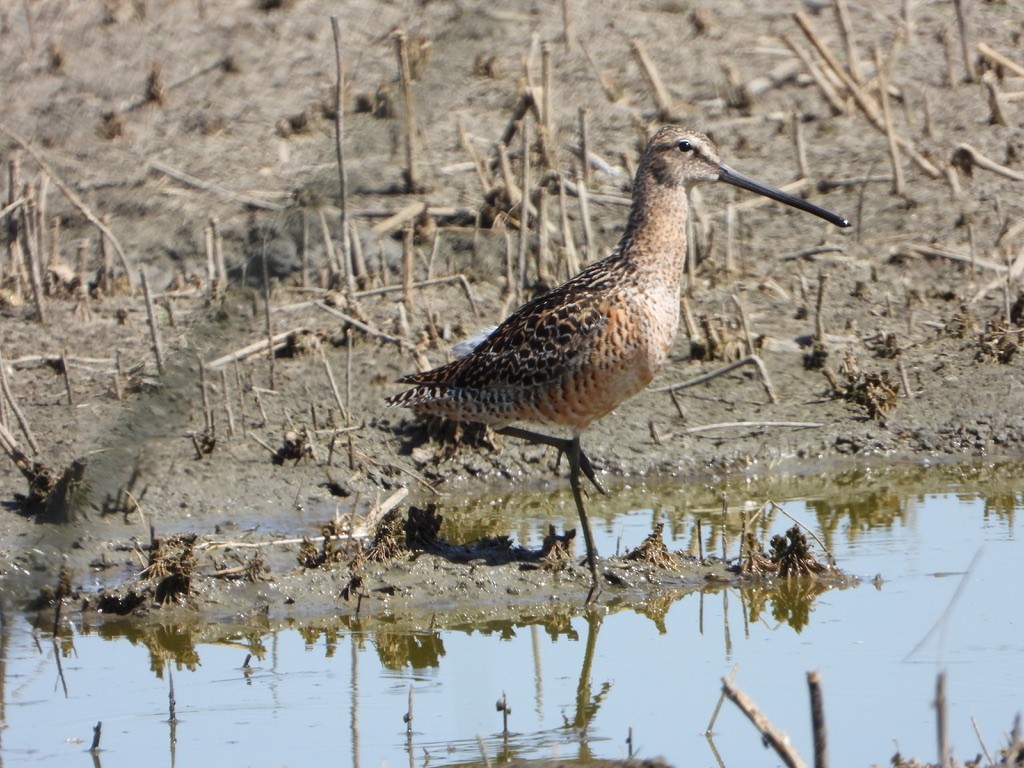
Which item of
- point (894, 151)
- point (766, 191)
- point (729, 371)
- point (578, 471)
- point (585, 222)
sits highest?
point (894, 151)

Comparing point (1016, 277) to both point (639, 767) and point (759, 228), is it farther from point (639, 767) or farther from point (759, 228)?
point (639, 767)

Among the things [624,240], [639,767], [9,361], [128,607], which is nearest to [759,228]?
[624,240]

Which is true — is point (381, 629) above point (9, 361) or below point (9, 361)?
below

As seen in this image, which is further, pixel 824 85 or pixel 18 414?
pixel 824 85

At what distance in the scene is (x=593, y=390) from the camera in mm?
5539

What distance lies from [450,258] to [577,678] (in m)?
3.94

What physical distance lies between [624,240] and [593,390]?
609 mm

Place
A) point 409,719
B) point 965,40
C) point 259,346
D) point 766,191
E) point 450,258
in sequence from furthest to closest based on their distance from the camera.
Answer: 1. point 965,40
2. point 450,258
3. point 259,346
4. point 766,191
5. point 409,719

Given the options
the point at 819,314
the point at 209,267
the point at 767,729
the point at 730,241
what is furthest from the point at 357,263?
the point at 767,729

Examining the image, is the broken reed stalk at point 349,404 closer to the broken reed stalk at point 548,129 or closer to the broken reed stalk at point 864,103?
the broken reed stalk at point 548,129

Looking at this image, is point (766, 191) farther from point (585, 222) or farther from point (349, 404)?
point (349, 404)

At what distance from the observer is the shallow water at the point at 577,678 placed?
422cm

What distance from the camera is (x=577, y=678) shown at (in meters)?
4.77

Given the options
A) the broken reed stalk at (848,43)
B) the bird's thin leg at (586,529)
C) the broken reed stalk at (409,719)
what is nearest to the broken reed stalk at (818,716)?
the broken reed stalk at (409,719)
